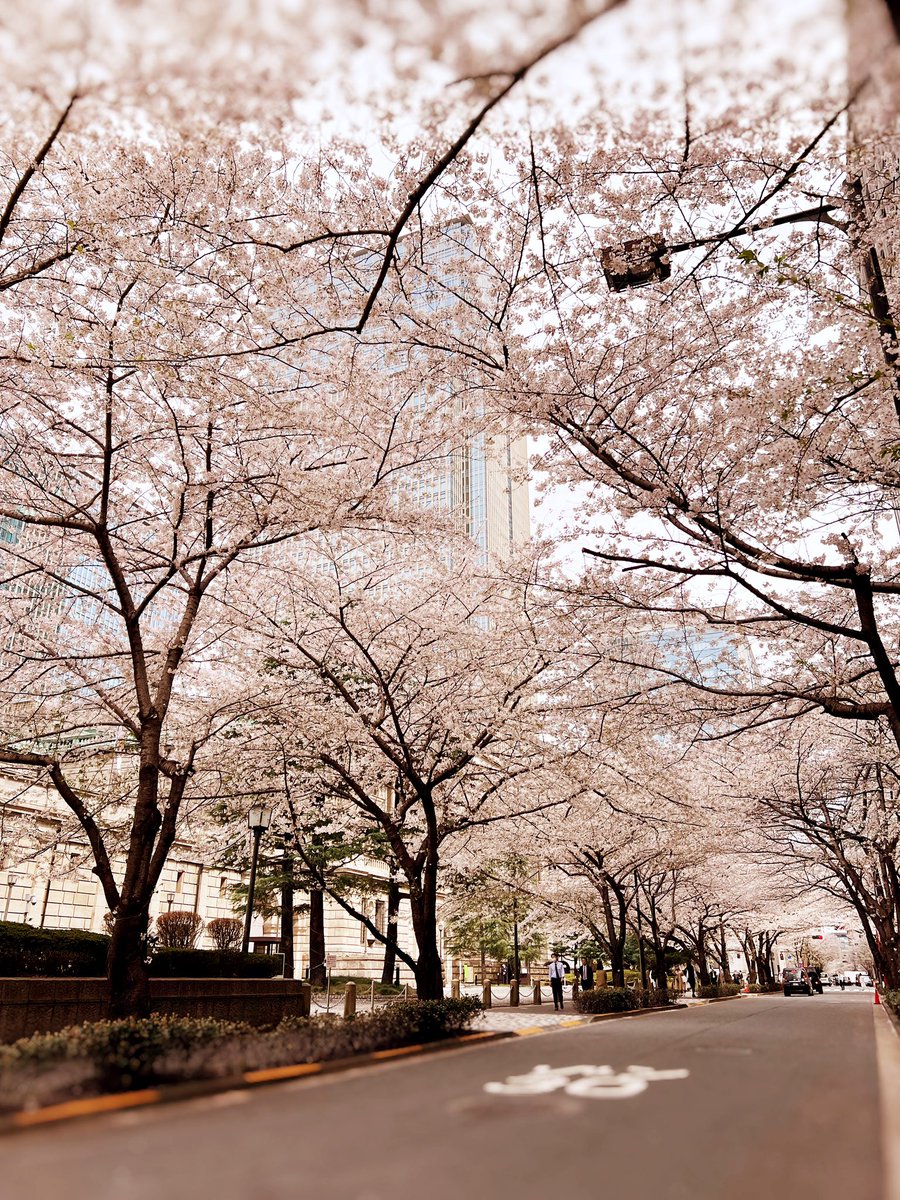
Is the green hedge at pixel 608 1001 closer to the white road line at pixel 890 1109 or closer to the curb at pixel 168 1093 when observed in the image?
the white road line at pixel 890 1109

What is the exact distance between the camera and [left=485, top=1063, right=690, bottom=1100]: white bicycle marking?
20.3 ft

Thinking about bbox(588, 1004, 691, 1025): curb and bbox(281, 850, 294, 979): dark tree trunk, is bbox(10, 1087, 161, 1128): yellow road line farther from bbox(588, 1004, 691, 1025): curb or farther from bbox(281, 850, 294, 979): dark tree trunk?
bbox(281, 850, 294, 979): dark tree trunk

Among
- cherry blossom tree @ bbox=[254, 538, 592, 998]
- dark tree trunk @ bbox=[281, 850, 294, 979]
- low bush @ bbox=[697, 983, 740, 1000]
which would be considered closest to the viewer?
cherry blossom tree @ bbox=[254, 538, 592, 998]

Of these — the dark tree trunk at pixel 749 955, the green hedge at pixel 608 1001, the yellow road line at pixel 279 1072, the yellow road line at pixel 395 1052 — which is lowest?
the dark tree trunk at pixel 749 955

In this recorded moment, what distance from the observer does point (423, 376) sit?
10508 millimetres

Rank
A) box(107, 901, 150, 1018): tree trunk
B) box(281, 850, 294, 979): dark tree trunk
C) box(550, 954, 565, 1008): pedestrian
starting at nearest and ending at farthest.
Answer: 1. box(107, 901, 150, 1018): tree trunk
2. box(281, 850, 294, 979): dark tree trunk
3. box(550, 954, 565, 1008): pedestrian

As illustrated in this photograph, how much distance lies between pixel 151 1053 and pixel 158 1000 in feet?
26.3

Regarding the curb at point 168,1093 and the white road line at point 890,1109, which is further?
the curb at point 168,1093

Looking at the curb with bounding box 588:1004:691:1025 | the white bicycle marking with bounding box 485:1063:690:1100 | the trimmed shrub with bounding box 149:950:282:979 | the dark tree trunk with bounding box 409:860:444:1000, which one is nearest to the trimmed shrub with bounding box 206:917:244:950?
the trimmed shrub with bounding box 149:950:282:979

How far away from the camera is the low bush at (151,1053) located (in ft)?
16.8

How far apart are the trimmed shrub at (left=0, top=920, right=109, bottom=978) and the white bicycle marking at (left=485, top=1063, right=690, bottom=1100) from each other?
29.5 ft

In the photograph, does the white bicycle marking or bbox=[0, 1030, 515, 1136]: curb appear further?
the white bicycle marking

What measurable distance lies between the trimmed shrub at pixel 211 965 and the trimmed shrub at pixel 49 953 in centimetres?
105

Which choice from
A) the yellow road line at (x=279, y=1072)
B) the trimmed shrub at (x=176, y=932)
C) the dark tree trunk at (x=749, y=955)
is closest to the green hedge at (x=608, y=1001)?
the trimmed shrub at (x=176, y=932)
